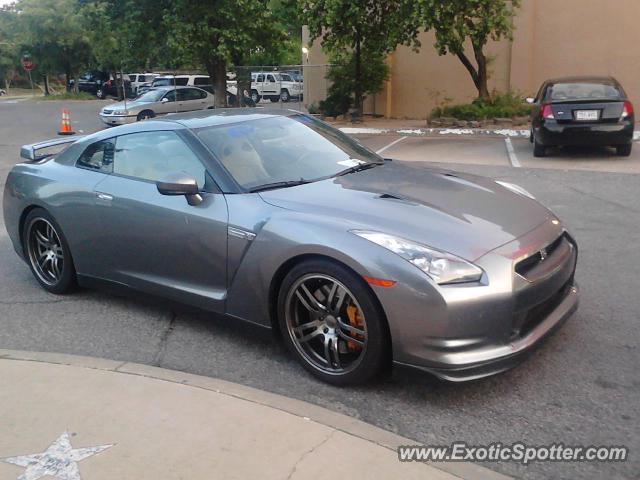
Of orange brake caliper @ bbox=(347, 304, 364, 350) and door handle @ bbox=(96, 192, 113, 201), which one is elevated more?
door handle @ bbox=(96, 192, 113, 201)

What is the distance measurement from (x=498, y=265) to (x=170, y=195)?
7.05 feet

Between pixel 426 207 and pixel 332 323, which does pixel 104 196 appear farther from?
pixel 426 207

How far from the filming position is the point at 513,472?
119 inches

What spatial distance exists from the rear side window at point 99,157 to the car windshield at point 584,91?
30.7ft

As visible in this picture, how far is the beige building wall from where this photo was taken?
19.1 meters

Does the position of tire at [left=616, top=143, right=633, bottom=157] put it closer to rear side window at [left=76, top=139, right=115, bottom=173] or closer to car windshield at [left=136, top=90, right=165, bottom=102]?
rear side window at [left=76, top=139, right=115, bottom=173]

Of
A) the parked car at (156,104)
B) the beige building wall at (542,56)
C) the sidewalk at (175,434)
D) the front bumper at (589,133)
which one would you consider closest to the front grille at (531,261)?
the sidewalk at (175,434)

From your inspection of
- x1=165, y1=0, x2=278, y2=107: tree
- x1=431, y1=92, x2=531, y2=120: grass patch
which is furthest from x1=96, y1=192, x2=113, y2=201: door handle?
x1=165, y1=0, x2=278, y2=107: tree

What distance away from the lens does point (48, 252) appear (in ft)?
18.4

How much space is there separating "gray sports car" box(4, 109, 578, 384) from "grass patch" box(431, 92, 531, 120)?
1427 cm

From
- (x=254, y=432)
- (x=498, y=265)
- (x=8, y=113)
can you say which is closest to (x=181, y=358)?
(x=254, y=432)

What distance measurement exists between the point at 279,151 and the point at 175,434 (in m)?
2.17

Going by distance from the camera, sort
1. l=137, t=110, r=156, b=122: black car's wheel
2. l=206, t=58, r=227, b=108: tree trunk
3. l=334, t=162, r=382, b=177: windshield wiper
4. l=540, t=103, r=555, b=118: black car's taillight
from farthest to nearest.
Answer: l=137, t=110, r=156, b=122: black car's wheel → l=206, t=58, r=227, b=108: tree trunk → l=540, t=103, r=555, b=118: black car's taillight → l=334, t=162, r=382, b=177: windshield wiper

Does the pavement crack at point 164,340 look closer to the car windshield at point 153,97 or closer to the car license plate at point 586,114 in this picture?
the car license plate at point 586,114
